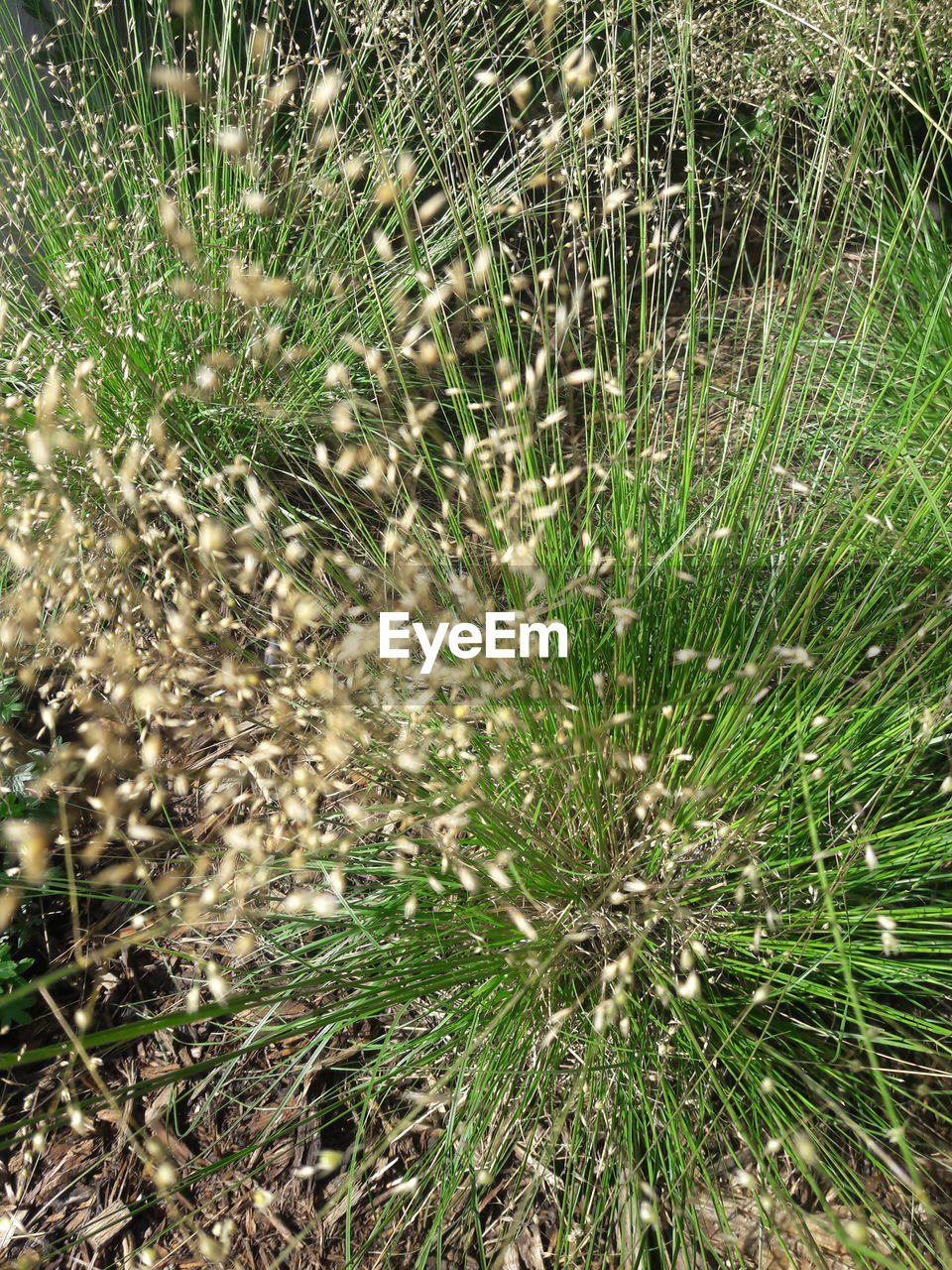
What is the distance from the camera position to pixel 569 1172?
127cm

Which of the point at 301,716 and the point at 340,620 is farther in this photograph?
the point at 340,620

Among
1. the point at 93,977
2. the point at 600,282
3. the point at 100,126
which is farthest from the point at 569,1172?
the point at 100,126

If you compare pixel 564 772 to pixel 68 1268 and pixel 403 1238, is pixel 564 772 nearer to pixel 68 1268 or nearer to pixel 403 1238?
pixel 403 1238

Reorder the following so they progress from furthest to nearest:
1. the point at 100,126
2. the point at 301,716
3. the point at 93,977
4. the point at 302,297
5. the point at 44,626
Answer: the point at 100,126, the point at 302,297, the point at 44,626, the point at 93,977, the point at 301,716

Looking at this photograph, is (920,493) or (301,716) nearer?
(301,716)

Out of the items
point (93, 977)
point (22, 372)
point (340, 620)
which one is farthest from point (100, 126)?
point (93, 977)

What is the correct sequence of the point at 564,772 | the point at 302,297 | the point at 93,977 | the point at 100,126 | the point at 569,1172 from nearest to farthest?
the point at 569,1172 → the point at 564,772 → the point at 93,977 → the point at 302,297 → the point at 100,126

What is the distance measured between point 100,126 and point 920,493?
2.53m

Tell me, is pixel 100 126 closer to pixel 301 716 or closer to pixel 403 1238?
pixel 301 716

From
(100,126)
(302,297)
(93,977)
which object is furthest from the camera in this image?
(100,126)

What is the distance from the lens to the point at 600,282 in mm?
1328

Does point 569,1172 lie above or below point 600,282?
below

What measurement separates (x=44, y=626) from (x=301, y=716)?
1.24m

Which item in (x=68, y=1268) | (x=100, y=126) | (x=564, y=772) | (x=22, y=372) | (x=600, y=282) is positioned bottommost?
(x=68, y=1268)
